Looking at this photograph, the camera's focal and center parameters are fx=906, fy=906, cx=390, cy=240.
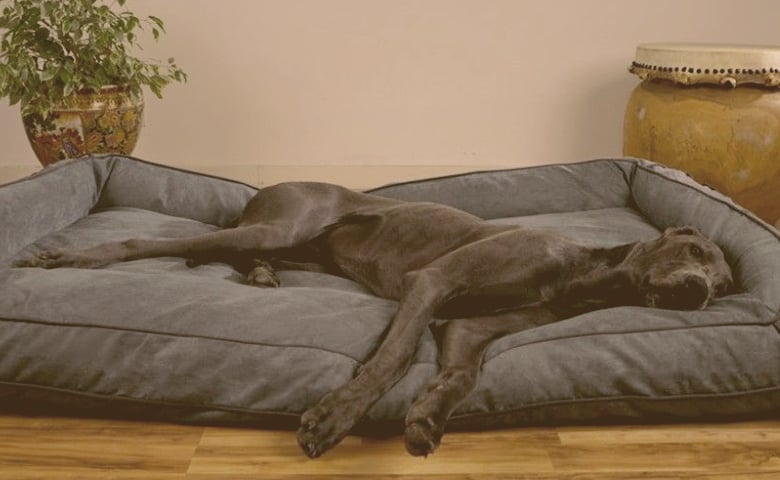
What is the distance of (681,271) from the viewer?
7.46ft

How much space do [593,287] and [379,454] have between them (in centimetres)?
78

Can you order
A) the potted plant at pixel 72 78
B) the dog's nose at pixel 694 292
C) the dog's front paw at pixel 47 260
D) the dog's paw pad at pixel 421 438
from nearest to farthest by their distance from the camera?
the dog's paw pad at pixel 421 438 < the dog's nose at pixel 694 292 < the dog's front paw at pixel 47 260 < the potted plant at pixel 72 78

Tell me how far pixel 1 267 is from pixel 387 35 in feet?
8.56

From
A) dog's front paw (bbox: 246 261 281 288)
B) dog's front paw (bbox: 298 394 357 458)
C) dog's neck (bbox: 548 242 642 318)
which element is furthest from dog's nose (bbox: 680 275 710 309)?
dog's front paw (bbox: 246 261 281 288)

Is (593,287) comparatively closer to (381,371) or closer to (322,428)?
(381,371)

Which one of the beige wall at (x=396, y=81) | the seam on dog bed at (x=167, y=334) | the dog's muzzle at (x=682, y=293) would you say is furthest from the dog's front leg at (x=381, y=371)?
the beige wall at (x=396, y=81)

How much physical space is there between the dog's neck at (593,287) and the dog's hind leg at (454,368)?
61 millimetres

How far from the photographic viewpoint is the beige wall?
182 inches

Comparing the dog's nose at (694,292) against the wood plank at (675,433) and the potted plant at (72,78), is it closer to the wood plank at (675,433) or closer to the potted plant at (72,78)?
the wood plank at (675,433)

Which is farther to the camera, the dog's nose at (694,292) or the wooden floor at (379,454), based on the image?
the dog's nose at (694,292)

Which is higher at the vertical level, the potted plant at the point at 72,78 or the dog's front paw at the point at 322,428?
the potted plant at the point at 72,78

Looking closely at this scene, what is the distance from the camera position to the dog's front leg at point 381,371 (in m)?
1.86

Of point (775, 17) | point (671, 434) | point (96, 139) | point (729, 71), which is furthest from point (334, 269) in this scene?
point (775, 17)

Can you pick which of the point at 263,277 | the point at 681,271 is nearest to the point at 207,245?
the point at 263,277
